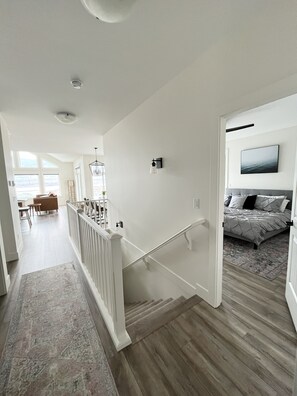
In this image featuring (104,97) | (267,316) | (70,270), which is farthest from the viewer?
(70,270)

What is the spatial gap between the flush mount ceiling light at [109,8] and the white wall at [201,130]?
0.95 m

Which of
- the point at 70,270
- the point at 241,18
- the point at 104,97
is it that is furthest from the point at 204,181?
the point at 70,270

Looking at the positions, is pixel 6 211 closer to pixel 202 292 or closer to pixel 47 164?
pixel 202 292

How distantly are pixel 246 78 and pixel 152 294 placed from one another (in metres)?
3.15

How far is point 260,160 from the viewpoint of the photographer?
464cm

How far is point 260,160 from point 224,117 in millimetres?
3821

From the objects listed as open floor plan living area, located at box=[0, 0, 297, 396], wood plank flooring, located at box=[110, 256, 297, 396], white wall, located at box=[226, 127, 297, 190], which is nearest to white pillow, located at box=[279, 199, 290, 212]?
white wall, located at box=[226, 127, 297, 190]

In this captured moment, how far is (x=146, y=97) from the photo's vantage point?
101 inches

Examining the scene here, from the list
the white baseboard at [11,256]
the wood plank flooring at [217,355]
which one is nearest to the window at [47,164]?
the white baseboard at [11,256]

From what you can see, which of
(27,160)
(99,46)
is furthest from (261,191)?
(27,160)

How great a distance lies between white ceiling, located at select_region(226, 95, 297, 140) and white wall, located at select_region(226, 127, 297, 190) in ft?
0.64

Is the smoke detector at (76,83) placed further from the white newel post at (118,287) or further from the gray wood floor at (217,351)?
the gray wood floor at (217,351)

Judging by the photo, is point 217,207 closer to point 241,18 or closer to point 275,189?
point 241,18

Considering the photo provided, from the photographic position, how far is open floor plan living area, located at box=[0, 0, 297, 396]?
1201mm
